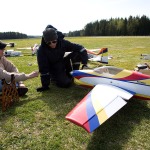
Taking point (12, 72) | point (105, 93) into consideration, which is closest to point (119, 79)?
point (105, 93)

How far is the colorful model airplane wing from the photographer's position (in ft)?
12.6

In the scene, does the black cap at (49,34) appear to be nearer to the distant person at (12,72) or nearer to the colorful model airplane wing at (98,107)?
the distant person at (12,72)

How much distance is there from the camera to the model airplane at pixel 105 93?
13.1ft

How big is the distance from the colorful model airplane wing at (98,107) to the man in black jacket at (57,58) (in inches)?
80.3

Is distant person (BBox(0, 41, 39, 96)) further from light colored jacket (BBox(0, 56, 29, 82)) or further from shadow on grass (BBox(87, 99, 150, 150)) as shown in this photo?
shadow on grass (BBox(87, 99, 150, 150))

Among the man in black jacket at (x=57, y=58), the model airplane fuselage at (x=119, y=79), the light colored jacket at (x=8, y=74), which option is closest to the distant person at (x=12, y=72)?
the light colored jacket at (x=8, y=74)

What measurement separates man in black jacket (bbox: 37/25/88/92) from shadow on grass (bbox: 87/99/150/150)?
2.74 meters

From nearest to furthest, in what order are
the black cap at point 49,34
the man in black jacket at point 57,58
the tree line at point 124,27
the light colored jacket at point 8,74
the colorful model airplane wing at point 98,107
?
the colorful model airplane wing at point 98,107
the light colored jacket at point 8,74
the black cap at point 49,34
the man in black jacket at point 57,58
the tree line at point 124,27

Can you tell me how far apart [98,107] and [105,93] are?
37.8 inches

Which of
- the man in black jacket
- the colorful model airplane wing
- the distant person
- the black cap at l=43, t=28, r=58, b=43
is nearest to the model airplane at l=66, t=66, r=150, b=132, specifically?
the colorful model airplane wing

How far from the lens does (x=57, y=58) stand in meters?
7.54

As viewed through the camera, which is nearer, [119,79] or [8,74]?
[8,74]

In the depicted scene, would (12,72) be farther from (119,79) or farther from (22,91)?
(119,79)

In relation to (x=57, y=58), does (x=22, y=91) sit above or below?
below
